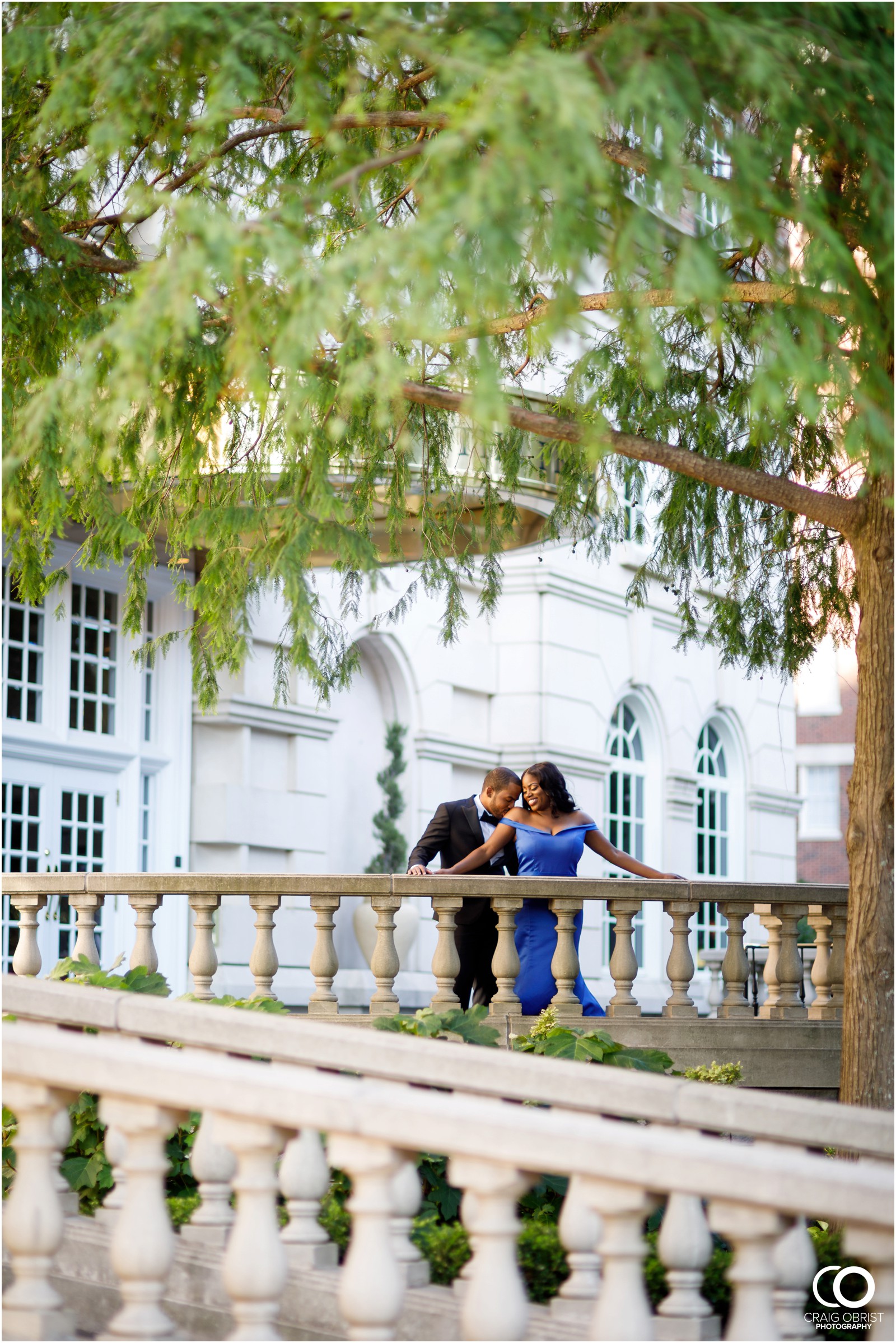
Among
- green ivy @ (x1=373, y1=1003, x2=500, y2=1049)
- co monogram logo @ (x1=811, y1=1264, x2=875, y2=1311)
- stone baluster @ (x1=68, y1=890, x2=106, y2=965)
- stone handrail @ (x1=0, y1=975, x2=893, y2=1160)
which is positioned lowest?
co monogram logo @ (x1=811, y1=1264, x2=875, y2=1311)

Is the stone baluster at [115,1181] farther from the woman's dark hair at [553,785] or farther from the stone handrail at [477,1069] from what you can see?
the woman's dark hair at [553,785]

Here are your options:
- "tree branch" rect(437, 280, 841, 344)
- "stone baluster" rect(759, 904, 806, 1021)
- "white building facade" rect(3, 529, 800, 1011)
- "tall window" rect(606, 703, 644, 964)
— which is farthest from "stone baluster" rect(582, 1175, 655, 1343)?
"tall window" rect(606, 703, 644, 964)

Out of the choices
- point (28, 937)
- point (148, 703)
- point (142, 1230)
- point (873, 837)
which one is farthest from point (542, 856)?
point (148, 703)

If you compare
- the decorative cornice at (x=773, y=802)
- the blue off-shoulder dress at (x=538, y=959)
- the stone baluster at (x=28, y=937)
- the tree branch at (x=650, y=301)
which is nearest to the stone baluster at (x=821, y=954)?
the blue off-shoulder dress at (x=538, y=959)

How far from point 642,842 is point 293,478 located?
13.9 meters

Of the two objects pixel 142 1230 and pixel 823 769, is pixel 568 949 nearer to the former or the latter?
pixel 142 1230

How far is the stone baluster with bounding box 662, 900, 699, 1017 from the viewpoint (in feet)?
26.1

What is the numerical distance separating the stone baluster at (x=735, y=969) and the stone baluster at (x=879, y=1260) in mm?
4671

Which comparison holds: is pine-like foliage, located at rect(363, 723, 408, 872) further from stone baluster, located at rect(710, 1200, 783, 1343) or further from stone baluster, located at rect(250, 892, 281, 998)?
stone baluster, located at rect(710, 1200, 783, 1343)

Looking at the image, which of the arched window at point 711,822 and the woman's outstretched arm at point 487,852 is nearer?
the woman's outstretched arm at point 487,852

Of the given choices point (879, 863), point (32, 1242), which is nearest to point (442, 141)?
point (32, 1242)

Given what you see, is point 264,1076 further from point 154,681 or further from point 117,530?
point 154,681

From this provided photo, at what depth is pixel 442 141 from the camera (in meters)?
3.62

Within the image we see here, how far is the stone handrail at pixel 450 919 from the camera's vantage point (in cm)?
759
